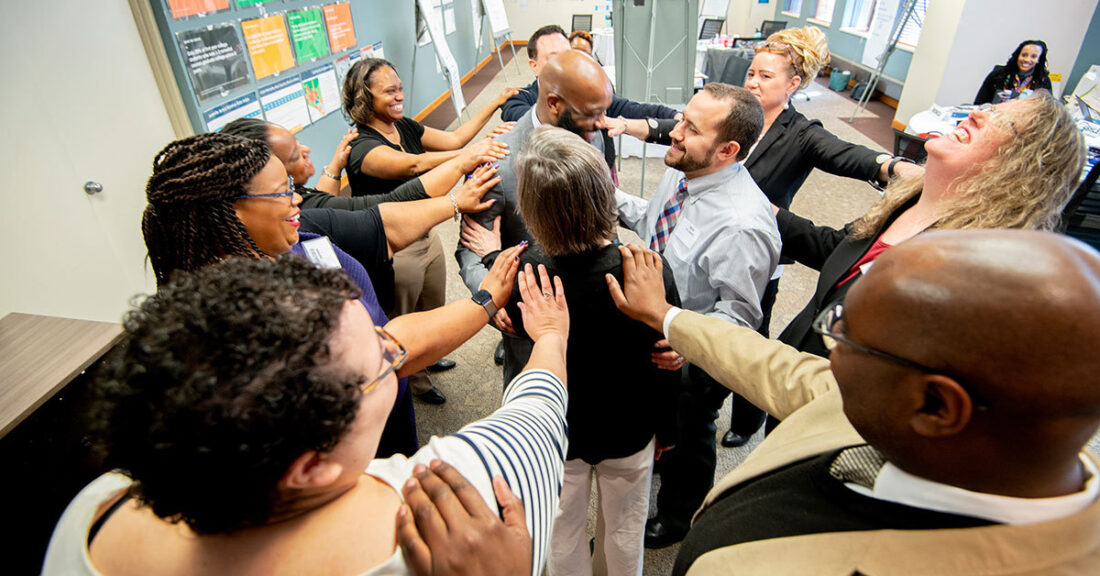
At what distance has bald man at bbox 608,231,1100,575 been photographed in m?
0.50

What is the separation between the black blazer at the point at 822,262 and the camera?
1435 mm

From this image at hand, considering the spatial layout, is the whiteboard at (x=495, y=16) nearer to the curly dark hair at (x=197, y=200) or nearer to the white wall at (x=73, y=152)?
the white wall at (x=73, y=152)

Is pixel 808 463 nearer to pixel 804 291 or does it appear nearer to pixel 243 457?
pixel 243 457

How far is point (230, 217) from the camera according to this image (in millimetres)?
1103

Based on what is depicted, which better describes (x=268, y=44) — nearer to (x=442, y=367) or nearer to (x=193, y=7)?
(x=193, y=7)

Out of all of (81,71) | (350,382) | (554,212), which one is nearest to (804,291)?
(554,212)

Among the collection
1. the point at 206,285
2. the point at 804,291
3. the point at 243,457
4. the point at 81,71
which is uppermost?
the point at 81,71

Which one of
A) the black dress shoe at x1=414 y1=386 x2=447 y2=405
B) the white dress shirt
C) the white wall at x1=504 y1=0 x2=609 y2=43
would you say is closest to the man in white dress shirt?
the white dress shirt

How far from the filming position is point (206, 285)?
59 centimetres

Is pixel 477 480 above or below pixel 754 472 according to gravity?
above

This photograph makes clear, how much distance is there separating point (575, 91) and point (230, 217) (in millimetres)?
1153

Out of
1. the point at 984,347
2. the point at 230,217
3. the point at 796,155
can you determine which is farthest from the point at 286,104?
the point at 984,347

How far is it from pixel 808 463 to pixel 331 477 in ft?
2.32

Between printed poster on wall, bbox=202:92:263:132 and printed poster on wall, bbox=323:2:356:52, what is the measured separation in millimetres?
1206
